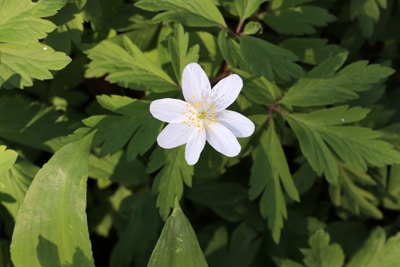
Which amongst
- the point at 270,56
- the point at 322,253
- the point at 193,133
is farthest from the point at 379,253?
the point at 193,133

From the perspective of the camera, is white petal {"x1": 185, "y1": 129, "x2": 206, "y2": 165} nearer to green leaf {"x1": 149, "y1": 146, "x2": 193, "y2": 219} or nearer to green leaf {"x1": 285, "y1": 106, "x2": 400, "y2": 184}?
green leaf {"x1": 149, "y1": 146, "x2": 193, "y2": 219}

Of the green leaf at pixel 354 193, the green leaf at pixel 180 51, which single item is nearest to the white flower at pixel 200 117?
the green leaf at pixel 180 51

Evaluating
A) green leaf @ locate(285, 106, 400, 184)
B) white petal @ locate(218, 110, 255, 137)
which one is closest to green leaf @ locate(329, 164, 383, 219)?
green leaf @ locate(285, 106, 400, 184)

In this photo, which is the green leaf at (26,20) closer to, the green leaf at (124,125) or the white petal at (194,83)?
the green leaf at (124,125)

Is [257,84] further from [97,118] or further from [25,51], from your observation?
[25,51]

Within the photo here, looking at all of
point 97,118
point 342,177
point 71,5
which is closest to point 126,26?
point 71,5

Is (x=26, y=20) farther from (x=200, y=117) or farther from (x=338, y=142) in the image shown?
(x=338, y=142)
